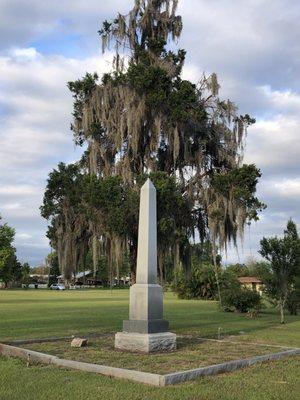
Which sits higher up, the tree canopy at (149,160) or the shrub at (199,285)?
the tree canopy at (149,160)

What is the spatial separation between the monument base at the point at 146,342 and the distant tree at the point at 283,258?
9789mm

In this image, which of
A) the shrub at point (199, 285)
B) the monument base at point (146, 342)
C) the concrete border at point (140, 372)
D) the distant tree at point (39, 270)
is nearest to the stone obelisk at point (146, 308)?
the monument base at point (146, 342)

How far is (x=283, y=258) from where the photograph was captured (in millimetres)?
19500

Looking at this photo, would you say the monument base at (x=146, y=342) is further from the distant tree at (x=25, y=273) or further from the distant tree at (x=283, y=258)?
the distant tree at (x=25, y=273)

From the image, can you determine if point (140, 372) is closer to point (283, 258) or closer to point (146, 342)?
point (146, 342)

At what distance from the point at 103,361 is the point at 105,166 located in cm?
1805

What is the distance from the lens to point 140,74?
24.9 meters

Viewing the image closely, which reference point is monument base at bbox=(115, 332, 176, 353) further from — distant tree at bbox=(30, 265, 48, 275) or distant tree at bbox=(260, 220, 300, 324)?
distant tree at bbox=(30, 265, 48, 275)

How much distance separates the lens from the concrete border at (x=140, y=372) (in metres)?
7.38

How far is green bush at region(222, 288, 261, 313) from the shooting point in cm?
2547

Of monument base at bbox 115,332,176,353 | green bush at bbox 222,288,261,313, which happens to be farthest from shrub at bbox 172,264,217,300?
monument base at bbox 115,332,176,353

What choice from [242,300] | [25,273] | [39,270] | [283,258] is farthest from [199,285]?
[39,270]

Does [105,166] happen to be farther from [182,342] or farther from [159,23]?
[182,342]

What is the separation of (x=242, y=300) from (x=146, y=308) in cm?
1579
